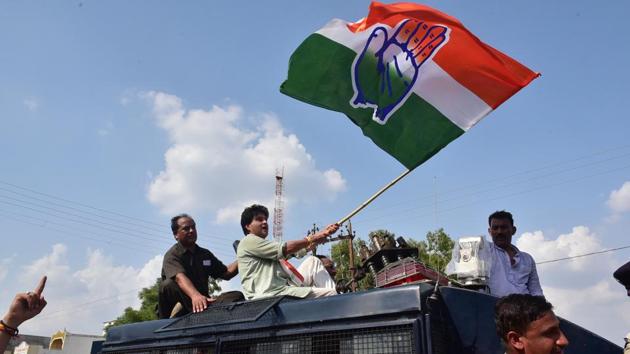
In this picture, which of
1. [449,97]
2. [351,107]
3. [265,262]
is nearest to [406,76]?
[449,97]

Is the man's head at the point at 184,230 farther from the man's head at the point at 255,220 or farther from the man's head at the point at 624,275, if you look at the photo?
the man's head at the point at 624,275

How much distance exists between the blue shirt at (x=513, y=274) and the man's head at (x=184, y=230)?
241cm

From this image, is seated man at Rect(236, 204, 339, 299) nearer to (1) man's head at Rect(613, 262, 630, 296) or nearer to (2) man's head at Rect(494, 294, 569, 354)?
(2) man's head at Rect(494, 294, 569, 354)

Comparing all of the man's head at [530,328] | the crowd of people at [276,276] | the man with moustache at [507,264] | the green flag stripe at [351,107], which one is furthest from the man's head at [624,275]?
the green flag stripe at [351,107]

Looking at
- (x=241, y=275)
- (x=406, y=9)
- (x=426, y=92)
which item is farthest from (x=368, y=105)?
(x=241, y=275)

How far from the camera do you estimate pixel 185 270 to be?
465 centimetres

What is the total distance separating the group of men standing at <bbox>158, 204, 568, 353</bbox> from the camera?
3.81 meters

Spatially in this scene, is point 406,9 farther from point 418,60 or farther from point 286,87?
point 286,87

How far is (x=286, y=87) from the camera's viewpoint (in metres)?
4.96

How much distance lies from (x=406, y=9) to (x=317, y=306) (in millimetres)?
A: 2984

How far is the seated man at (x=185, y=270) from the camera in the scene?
4.29 m

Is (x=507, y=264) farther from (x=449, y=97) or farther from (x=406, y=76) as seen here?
(x=406, y=76)

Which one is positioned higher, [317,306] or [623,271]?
[623,271]

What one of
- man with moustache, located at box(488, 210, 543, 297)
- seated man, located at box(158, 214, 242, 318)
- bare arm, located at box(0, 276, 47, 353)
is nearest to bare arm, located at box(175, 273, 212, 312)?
seated man, located at box(158, 214, 242, 318)
